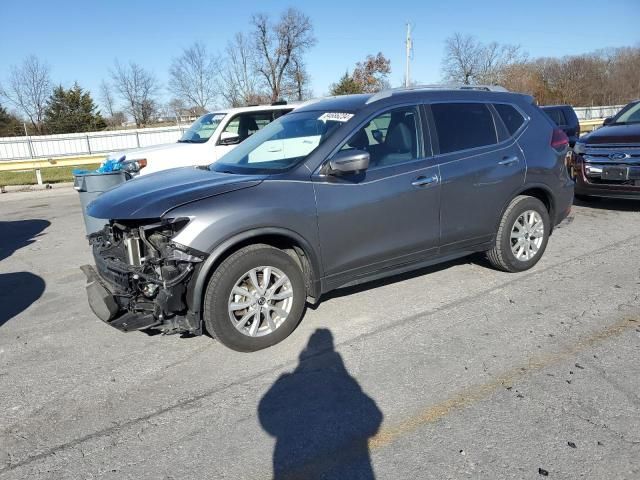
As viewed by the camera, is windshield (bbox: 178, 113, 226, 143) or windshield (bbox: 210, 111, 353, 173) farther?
windshield (bbox: 178, 113, 226, 143)

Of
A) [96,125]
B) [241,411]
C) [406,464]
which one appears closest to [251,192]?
[241,411]

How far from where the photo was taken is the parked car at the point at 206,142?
355 inches

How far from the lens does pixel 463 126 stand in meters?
4.80

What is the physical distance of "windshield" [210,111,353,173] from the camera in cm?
417

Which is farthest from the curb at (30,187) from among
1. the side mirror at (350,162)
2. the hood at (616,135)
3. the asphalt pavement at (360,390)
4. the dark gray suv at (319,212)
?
the hood at (616,135)

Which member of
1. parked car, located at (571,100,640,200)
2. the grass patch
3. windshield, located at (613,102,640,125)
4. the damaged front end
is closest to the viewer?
the damaged front end

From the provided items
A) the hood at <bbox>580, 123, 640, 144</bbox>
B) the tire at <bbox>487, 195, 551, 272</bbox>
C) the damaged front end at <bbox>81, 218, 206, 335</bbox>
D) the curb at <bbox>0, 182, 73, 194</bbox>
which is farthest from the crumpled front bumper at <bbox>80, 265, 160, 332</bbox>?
the curb at <bbox>0, 182, 73, 194</bbox>

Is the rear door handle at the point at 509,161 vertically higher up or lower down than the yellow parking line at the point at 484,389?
higher up

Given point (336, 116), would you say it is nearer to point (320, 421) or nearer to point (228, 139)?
point (320, 421)

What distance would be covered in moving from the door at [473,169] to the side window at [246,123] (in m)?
5.56

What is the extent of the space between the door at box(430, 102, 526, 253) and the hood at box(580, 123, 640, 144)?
12.1 feet

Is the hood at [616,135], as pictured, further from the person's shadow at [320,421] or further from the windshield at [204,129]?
the windshield at [204,129]

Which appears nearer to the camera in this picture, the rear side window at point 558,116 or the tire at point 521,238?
the tire at point 521,238

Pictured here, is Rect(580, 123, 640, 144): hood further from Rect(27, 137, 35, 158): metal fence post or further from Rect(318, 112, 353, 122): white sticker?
Rect(27, 137, 35, 158): metal fence post
